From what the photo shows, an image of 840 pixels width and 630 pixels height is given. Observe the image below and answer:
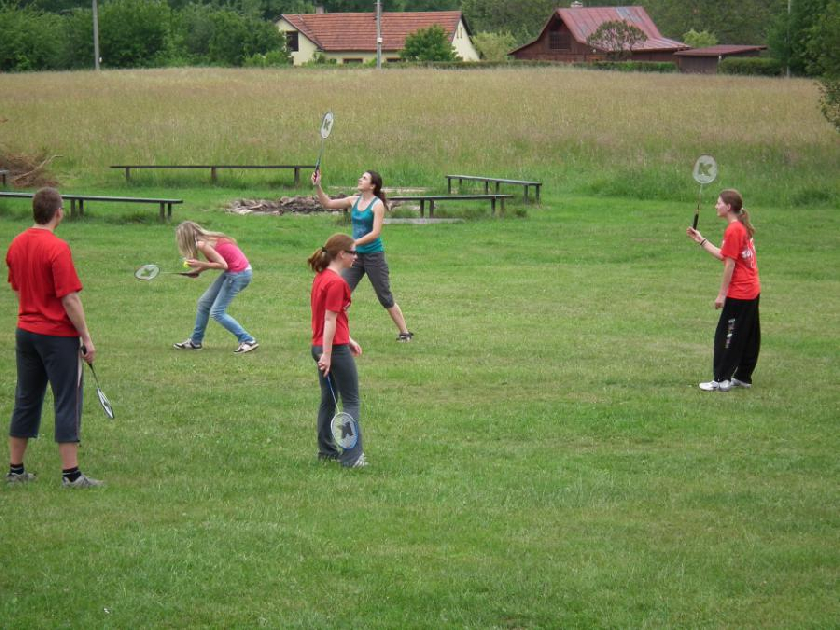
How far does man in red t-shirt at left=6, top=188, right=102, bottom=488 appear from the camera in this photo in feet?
22.1

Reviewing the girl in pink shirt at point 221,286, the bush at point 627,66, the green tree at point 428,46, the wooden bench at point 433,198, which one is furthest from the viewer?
the green tree at point 428,46

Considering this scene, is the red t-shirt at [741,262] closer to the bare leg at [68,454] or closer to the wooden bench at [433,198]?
the bare leg at [68,454]

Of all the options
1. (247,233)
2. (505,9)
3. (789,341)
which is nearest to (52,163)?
(247,233)

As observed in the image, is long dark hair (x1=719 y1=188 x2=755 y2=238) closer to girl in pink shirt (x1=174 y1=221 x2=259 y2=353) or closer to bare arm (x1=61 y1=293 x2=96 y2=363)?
girl in pink shirt (x1=174 y1=221 x2=259 y2=353)

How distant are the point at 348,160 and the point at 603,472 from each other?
23116mm

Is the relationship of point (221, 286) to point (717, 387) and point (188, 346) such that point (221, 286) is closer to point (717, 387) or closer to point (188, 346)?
point (188, 346)

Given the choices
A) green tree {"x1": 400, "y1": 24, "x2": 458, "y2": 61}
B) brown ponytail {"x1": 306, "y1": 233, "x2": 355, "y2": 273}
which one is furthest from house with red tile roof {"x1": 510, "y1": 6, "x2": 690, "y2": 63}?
brown ponytail {"x1": 306, "y1": 233, "x2": 355, "y2": 273}

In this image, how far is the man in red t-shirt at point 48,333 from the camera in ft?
22.1

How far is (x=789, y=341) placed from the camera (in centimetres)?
1260

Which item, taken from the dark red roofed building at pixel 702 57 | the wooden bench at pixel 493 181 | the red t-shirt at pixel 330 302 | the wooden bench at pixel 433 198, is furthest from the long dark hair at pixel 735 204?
the dark red roofed building at pixel 702 57

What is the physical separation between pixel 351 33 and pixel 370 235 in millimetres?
85206

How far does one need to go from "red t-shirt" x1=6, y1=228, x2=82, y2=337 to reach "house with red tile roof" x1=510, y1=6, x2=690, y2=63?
76938 mm

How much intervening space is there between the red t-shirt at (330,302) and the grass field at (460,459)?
956mm

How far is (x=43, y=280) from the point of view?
6.77 meters
